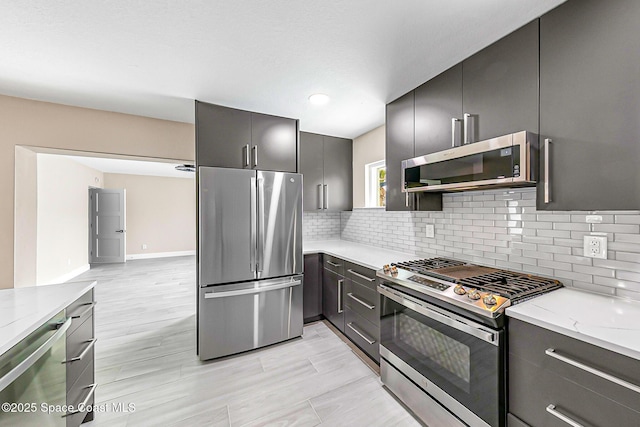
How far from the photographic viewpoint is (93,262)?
670cm

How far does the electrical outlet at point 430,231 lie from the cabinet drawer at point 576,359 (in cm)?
128

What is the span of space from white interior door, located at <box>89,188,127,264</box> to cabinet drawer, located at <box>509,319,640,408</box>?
8.47 metres

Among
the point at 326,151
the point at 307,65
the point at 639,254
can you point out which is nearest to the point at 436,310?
the point at 639,254

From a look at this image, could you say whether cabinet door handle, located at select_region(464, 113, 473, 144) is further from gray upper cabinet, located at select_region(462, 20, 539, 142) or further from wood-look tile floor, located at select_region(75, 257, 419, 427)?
wood-look tile floor, located at select_region(75, 257, 419, 427)

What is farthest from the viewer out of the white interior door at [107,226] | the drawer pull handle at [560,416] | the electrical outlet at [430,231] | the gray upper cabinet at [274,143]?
the white interior door at [107,226]

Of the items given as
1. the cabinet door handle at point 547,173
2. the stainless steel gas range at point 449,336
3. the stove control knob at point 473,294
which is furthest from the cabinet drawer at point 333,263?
the cabinet door handle at point 547,173

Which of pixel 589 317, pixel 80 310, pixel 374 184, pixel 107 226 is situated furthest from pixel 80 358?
pixel 107 226

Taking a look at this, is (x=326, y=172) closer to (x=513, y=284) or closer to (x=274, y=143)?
(x=274, y=143)

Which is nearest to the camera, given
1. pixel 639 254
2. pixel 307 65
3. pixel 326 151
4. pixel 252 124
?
pixel 639 254

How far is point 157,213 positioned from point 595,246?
29.2 ft

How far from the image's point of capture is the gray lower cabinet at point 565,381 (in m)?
0.89

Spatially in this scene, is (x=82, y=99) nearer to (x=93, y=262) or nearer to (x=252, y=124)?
(x=252, y=124)

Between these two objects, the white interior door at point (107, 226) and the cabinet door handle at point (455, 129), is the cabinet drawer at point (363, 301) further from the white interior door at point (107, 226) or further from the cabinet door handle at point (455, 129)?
the white interior door at point (107, 226)

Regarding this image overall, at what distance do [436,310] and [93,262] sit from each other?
8.49 m
